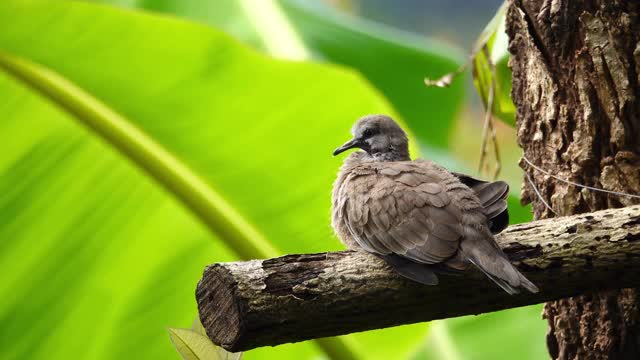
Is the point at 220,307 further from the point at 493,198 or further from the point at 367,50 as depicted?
the point at 367,50

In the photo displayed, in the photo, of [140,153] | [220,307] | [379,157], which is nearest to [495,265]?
[220,307]

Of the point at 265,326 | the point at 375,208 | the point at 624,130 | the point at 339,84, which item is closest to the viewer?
the point at 265,326

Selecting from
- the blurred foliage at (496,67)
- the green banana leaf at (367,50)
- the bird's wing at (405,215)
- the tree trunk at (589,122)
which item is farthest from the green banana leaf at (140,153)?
the green banana leaf at (367,50)

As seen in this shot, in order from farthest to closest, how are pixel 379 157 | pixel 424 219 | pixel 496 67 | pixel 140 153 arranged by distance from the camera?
pixel 140 153
pixel 496 67
pixel 379 157
pixel 424 219

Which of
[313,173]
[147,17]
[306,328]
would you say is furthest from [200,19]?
[306,328]

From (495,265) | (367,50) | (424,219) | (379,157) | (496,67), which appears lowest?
(495,265)

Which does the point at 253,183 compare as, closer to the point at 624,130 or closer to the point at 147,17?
the point at 147,17

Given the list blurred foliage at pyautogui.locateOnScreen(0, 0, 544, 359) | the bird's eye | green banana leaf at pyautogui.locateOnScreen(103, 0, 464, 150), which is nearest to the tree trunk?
the bird's eye

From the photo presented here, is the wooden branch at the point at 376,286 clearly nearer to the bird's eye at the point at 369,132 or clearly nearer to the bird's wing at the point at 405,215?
the bird's wing at the point at 405,215
